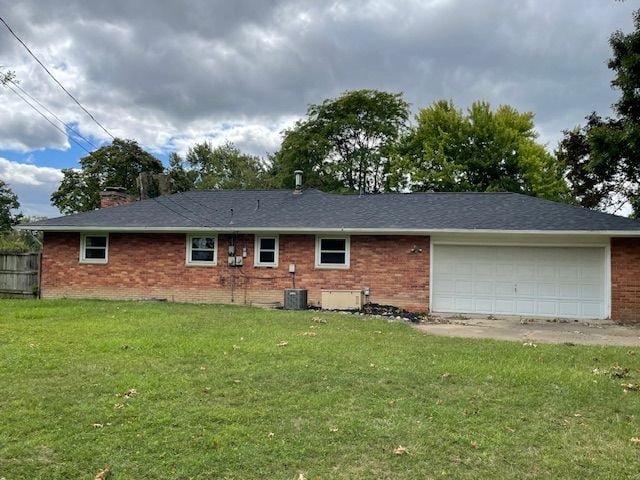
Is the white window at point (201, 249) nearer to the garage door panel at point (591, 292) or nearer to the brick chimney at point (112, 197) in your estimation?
the brick chimney at point (112, 197)

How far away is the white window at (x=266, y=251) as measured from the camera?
15727mm

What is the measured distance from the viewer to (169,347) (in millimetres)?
7781

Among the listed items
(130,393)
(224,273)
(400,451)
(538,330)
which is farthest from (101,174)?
(400,451)

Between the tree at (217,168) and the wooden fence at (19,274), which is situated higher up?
the tree at (217,168)

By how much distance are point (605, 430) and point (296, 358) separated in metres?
3.88

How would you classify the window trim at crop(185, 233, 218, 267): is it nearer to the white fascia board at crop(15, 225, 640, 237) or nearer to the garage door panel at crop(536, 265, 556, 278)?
the white fascia board at crop(15, 225, 640, 237)

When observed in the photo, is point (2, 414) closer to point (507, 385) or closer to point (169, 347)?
point (169, 347)

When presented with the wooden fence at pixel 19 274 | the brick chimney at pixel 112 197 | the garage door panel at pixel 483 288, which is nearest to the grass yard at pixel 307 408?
the garage door panel at pixel 483 288

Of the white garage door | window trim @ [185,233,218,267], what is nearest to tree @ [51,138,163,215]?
window trim @ [185,233,218,267]

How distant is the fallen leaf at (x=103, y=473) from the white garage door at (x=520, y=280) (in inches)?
477

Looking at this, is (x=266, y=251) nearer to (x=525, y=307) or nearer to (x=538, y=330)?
(x=525, y=307)

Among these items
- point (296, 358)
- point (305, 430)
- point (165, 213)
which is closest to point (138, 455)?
point (305, 430)

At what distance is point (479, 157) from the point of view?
1351 inches

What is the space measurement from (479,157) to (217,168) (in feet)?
90.0
